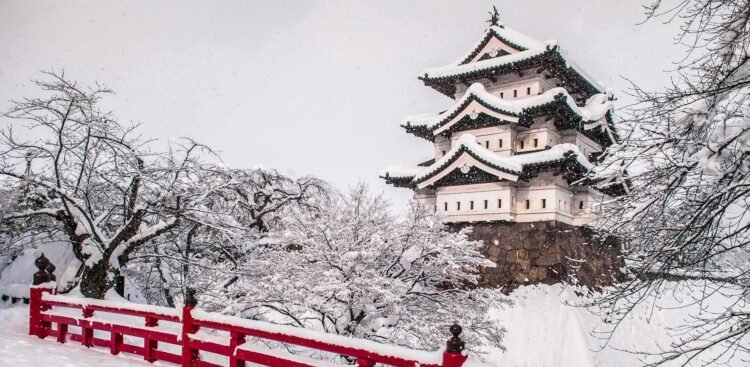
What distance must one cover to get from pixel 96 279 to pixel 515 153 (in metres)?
16.8

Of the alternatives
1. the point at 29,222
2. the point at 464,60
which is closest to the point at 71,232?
the point at 29,222

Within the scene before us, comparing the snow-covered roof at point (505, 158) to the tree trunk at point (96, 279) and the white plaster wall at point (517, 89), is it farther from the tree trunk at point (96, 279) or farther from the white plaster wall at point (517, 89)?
the tree trunk at point (96, 279)

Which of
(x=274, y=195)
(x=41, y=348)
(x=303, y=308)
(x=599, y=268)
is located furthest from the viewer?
(x=599, y=268)

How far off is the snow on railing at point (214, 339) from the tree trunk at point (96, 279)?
7.35 feet

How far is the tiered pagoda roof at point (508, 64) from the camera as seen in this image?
20984mm

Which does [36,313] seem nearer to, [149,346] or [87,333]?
[87,333]

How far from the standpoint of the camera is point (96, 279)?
11.0 meters

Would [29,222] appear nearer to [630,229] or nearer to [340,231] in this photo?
[340,231]

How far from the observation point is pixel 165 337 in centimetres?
646

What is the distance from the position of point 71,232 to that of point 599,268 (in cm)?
1956

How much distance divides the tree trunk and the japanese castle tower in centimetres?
1313

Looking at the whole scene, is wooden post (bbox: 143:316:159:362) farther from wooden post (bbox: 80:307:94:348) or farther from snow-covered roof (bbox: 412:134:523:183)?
snow-covered roof (bbox: 412:134:523:183)

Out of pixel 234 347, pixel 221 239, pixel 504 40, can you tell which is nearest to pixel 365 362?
pixel 234 347

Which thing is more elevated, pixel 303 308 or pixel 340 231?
pixel 340 231
